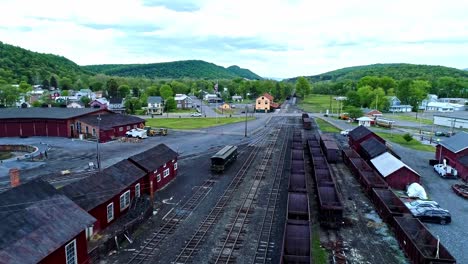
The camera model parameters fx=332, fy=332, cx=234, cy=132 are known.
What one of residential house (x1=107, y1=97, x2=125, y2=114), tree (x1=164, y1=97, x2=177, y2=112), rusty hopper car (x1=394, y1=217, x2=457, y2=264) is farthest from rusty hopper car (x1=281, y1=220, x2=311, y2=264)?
tree (x1=164, y1=97, x2=177, y2=112)

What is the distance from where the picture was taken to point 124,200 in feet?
92.4

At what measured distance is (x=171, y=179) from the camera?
38.9 metres

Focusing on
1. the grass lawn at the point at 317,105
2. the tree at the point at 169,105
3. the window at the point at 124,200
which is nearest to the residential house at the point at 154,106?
the tree at the point at 169,105

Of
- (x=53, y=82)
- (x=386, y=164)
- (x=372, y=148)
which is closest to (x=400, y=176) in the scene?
(x=386, y=164)

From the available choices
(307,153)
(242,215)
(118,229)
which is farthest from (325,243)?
(307,153)

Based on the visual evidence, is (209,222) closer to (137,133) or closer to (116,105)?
(137,133)

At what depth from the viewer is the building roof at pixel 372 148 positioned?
45.2m

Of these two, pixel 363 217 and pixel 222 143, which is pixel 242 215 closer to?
pixel 363 217

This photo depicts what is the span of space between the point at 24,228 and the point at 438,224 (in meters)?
29.8

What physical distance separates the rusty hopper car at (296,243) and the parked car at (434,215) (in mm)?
12314

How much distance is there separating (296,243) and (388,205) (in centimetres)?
1336

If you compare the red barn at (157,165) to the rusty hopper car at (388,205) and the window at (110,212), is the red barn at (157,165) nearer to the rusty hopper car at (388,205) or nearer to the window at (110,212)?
the window at (110,212)

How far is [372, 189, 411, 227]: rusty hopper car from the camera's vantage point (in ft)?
87.6

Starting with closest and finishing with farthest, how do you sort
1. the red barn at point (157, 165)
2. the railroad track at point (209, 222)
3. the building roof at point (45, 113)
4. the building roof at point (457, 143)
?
the railroad track at point (209, 222)
the red barn at point (157, 165)
the building roof at point (457, 143)
the building roof at point (45, 113)
